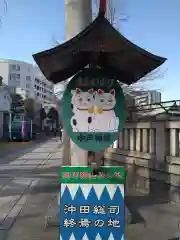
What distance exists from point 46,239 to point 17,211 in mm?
1960

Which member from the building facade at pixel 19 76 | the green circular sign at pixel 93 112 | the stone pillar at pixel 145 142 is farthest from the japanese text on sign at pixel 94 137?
the building facade at pixel 19 76

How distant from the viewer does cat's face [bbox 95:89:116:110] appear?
378 cm

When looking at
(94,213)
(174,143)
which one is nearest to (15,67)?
(174,143)

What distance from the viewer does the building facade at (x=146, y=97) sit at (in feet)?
55.0

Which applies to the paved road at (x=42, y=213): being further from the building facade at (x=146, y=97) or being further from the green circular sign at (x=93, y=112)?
the building facade at (x=146, y=97)

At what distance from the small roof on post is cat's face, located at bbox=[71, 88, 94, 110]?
0.39 metres

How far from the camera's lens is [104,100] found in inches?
149

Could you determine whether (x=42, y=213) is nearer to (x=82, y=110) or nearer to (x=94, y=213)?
(x=94, y=213)

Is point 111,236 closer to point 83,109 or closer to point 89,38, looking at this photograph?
point 83,109

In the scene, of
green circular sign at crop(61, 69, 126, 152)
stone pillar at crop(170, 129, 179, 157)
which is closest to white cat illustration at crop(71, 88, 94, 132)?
green circular sign at crop(61, 69, 126, 152)

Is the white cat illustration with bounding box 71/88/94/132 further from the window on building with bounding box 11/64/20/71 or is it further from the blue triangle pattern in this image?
the window on building with bounding box 11/64/20/71

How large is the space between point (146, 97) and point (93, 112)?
547 inches

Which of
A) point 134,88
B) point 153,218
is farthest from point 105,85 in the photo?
point 134,88

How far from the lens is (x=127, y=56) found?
374 centimetres
